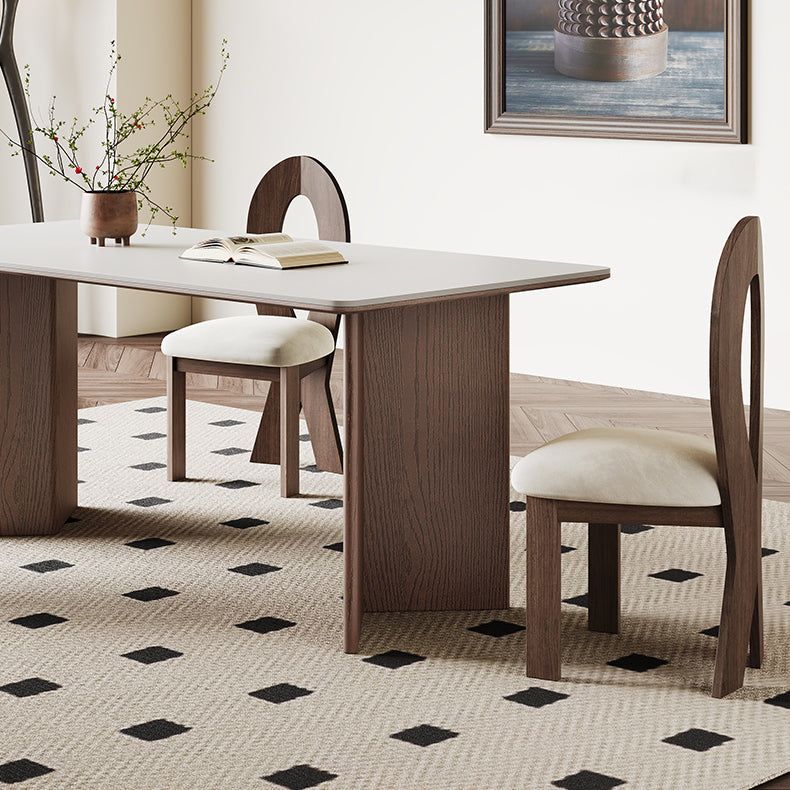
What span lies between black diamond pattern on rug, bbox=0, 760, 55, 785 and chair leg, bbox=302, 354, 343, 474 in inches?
78.7

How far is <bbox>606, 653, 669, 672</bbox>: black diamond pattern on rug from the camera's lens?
9.26 ft

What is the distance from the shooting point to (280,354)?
387 cm

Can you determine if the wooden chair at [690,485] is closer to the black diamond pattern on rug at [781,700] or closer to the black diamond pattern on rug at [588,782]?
the black diamond pattern on rug at [781,700]

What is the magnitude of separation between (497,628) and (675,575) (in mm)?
552

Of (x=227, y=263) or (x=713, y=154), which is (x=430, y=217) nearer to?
(x=713, y=154)

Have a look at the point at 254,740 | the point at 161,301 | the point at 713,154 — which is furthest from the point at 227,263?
the point at 161,301

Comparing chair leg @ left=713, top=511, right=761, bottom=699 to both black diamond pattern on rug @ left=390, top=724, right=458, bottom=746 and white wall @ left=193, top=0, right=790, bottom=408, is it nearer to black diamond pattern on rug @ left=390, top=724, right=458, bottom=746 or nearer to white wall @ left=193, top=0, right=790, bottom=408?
black diamond pattern on rug @ left=390, top=724, right=458, bottom=746

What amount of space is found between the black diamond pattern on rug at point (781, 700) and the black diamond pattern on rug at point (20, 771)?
121cm

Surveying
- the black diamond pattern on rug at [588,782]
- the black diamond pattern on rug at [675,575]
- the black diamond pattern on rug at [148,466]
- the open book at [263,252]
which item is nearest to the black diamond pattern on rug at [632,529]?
the black diamond pattern on rug at [675,575]

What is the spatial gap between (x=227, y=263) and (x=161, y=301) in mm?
3722

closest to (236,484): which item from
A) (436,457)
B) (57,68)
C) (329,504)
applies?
(329,504)

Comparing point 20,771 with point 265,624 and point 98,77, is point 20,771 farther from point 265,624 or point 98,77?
point 98,77

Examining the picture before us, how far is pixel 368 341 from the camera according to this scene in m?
3.01

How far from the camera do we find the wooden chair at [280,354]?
3924mm
